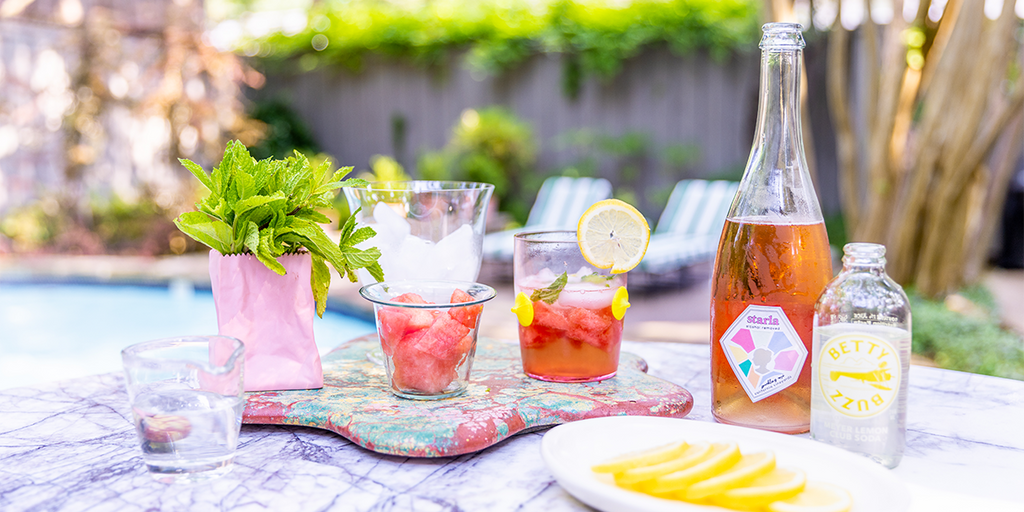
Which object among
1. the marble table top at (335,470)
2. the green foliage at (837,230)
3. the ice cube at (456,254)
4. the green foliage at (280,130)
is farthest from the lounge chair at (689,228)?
the green foliage at (280,130)

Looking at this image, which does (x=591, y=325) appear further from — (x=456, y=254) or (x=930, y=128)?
(x=930, y=128)

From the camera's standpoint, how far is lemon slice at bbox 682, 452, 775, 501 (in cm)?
69

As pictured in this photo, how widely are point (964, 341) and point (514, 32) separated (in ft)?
19.7

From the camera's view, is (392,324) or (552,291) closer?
(392,324)

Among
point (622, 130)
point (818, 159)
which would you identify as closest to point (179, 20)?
point (622, 130)

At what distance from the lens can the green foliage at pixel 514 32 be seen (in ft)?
24.8

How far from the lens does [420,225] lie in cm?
115

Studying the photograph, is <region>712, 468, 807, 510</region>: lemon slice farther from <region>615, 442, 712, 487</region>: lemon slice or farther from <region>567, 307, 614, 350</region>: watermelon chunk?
<region>567, 307, 614, 350</region>: watermelon chunk

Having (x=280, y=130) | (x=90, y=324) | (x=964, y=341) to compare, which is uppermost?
(x=280, y=130)

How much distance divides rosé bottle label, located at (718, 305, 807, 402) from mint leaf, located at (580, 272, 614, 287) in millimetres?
187

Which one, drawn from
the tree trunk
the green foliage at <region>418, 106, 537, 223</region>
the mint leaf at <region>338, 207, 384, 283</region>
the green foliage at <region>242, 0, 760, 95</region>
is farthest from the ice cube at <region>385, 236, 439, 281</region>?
the green foliage at <region>418, 106, 537, 223</region>

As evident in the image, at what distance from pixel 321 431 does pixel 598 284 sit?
0.41 m

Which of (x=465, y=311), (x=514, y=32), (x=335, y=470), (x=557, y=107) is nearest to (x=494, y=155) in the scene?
(x=557, y=107)

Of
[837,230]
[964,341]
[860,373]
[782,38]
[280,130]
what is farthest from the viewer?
[280,130]
